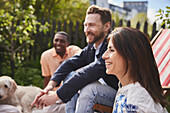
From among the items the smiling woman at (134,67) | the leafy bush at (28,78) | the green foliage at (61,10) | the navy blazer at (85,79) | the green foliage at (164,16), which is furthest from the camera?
the green foliage at (61,10)

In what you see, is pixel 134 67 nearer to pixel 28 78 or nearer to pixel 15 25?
pixel 15 25

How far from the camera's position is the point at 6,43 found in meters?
6.58

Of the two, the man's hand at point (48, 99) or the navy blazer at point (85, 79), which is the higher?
the navy blazer at point (85, 79)

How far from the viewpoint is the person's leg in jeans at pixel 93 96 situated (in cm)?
226

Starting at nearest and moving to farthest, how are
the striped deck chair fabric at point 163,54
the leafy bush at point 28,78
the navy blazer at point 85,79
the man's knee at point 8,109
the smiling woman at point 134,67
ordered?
the smiling woman at point 134,67 < the navy blazer at point 85,79 < the striped deck chair fabric at point 163,54 < the man's knee at point 8,109 < the leafy bush at point 28,78

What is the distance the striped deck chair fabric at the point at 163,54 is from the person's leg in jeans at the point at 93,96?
57 cm

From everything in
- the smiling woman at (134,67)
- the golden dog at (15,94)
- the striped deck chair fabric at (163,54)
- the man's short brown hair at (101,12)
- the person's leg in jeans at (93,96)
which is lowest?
the golden dog at (15,94)

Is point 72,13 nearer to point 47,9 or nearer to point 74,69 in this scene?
point 47,9

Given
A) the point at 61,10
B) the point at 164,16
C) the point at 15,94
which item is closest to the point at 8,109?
the point at 15,94

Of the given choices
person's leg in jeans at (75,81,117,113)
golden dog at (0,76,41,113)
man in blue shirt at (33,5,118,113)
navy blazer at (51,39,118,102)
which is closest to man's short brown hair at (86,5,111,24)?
man in blue shirt at (33,5,118,113)

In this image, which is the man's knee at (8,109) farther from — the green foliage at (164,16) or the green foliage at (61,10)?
the green foliage at (61,10)

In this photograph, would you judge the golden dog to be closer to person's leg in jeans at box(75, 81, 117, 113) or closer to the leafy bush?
person's leg in jeans at box(75, 81, 117, 113)

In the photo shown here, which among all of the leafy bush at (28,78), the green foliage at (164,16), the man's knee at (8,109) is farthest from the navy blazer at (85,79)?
the leafy bush at (28,78)

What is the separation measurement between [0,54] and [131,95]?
19.4 feet
